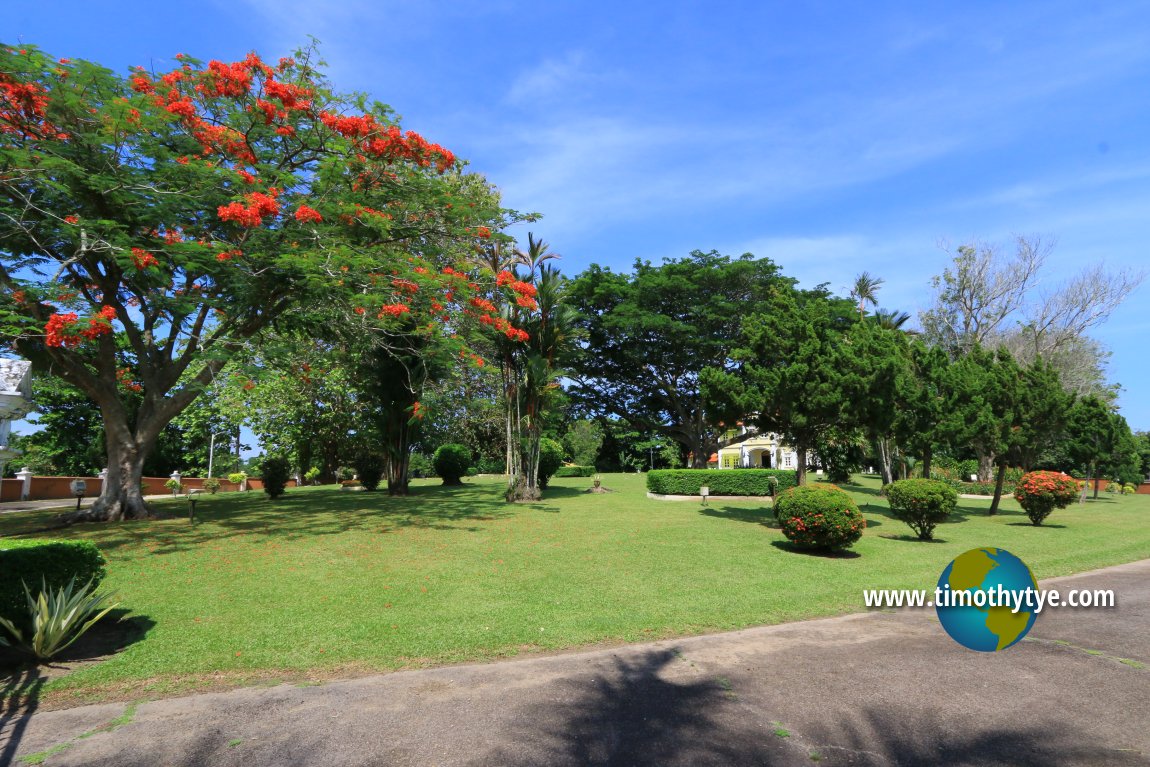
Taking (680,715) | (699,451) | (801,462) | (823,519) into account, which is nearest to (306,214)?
(680,715)

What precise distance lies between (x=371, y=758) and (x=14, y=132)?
1459cm

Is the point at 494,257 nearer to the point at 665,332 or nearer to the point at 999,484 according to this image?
the point at 665,332

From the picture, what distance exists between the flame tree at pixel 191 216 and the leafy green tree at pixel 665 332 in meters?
19.7

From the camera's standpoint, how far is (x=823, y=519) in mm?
12328

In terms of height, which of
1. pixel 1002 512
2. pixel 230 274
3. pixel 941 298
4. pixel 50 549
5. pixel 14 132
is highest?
pixel 941 298

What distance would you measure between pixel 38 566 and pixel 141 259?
7.05 m

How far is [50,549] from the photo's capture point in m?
6.50

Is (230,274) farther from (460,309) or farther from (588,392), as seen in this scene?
(588,392)

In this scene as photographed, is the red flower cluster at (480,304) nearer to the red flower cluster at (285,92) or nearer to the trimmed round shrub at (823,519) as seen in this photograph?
the red flower cluster at (285,92)

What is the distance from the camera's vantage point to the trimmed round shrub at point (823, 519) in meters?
12.3

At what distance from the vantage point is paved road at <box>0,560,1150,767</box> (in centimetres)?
414

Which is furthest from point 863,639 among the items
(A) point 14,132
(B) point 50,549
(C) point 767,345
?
(A) point 14,132

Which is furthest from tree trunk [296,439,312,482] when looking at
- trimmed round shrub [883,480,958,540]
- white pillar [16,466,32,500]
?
trimmed round shrub [883,480,958,540]

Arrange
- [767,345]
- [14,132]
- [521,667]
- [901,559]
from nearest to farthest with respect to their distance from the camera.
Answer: [521,667] → [14,132] → [901,559] → [767,345]
